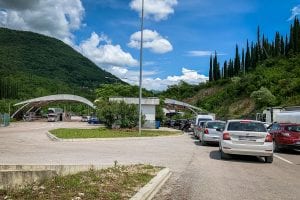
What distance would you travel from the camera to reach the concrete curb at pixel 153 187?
28.6 feet

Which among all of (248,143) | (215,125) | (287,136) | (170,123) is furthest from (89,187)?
(170,123)

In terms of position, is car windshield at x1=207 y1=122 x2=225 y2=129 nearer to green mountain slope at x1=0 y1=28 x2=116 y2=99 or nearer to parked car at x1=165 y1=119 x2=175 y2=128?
parked car at x1=165 y1=119 x2=175 y2=128

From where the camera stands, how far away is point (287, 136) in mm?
23109

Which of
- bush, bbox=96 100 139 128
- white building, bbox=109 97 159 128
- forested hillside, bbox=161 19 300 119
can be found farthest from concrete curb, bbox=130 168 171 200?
forested hillside, bbox=161 19 300 119

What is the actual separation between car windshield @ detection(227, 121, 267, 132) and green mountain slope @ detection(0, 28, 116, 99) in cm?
10288

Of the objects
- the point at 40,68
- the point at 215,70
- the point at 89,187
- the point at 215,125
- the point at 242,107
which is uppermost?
the point at 40,68

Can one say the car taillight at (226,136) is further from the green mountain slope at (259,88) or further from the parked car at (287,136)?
Result: the green mountain slope at (259,88)

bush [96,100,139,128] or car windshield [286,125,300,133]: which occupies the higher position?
bush [96,100,139,128]

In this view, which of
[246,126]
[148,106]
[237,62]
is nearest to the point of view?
[246,126]

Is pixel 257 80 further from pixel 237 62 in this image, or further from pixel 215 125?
pixel 215 125

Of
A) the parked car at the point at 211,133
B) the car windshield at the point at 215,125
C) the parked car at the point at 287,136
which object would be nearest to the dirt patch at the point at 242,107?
the car windshield at the point at 215,125

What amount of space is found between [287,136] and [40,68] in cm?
12913

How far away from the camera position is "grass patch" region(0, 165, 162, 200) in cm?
806

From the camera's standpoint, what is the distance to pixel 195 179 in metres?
12.0
